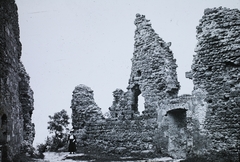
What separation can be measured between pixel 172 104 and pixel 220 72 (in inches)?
102

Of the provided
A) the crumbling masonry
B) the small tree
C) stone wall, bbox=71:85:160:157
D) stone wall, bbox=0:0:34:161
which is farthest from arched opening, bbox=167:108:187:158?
the small tree

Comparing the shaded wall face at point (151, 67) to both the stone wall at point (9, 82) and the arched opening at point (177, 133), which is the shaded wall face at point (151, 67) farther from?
the stone wall at point (9, 82)

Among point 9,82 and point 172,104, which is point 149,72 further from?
point 9,82

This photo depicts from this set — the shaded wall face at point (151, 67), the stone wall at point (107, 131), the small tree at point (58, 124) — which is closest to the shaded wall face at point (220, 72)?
the shaded wall face at point (151, 67)

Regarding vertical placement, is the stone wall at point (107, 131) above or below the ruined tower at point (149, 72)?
below

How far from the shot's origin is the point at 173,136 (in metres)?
12.9

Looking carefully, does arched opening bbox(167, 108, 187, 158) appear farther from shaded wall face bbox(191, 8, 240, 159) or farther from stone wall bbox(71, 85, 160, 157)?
shaded wall face bbox(191, 8, 240, 159)

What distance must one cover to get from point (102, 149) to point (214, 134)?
5.90 meters

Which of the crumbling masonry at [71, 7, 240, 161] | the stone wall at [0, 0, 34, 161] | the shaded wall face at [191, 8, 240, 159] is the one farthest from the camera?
the crumbling masonry at [71, 7, 240, 161]

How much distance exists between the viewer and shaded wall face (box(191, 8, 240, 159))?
10.6 m

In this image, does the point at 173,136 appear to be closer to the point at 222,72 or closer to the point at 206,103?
the point at 206,103

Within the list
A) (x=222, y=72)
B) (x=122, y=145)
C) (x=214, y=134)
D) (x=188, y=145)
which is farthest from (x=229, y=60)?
(x=122, y=145)

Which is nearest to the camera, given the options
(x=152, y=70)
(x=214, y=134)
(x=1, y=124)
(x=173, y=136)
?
(x=1, y=124)

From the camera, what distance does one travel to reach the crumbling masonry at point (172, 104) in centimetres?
1083
